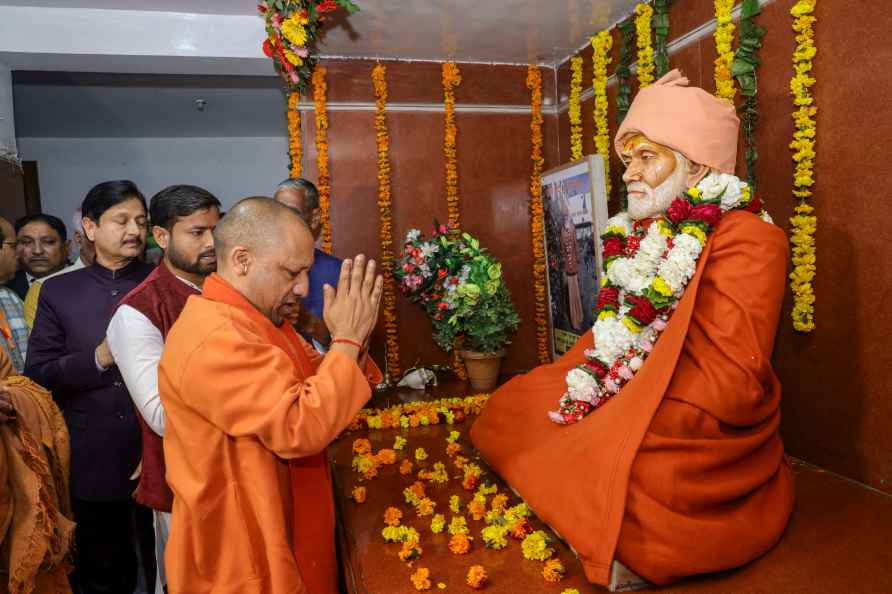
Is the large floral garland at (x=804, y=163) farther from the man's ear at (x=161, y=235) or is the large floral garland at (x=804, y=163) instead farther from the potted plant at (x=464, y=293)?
the man's ear at (x=161, y=235)

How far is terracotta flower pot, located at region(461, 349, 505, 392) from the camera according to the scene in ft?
15.3

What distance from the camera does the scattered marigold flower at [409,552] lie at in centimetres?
228

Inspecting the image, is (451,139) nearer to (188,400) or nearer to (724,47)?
(724,47)

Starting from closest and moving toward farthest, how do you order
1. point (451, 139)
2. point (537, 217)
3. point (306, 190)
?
point (306, 190) → point (451, 139) → point (537, 217)

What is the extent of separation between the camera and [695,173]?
2.45 meters

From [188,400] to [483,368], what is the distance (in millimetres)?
3155

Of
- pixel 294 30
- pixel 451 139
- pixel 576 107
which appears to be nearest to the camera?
pixel 294 30

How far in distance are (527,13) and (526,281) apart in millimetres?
2296

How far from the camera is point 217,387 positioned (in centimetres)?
165

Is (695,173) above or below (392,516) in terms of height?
above

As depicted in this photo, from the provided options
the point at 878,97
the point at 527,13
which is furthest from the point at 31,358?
the point at 878,97

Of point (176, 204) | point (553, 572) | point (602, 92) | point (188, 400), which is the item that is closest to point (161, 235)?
point (176, 204)

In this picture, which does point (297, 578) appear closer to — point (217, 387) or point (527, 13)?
point (217, 387)

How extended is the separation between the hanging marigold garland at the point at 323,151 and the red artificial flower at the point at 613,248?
2.85 metres
